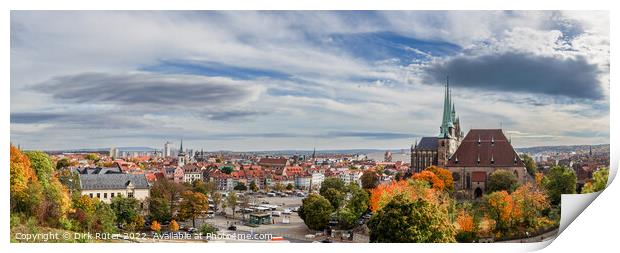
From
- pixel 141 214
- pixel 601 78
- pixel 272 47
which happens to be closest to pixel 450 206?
pixel 601 78

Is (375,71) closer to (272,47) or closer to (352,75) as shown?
→ (352,75)

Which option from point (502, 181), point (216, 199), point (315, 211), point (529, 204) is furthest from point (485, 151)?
point (216, 199)

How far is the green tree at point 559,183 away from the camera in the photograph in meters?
12.7

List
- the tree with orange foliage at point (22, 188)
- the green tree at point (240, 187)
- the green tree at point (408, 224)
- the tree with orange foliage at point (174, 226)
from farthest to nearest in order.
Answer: the green tree at point (240, 187) → the tree with orange foliage at point (174, 226) → the tree with orange foliage at point (22, 188) → the green tree at point (408, 224)

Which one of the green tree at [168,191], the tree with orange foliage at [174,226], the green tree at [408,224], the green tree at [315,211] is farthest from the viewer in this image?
the green tree at [168,191]

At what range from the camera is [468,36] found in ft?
40.0

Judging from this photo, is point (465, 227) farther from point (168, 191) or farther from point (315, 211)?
point (168, 191)

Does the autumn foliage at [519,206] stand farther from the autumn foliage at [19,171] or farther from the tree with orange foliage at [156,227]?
the autumn foliage at [19,171]

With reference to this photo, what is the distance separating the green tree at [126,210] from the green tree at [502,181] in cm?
626

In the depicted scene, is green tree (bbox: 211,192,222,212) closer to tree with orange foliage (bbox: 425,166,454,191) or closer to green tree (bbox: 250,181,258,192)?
green tree (bbox: 250,181,258,192)

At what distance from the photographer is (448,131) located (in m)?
12.6

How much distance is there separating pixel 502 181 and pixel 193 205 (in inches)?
217

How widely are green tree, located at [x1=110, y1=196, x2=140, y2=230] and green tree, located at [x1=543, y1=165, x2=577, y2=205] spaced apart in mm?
7172

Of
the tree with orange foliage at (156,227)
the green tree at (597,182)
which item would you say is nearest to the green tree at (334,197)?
the tree with orange foliage at (156,227)
